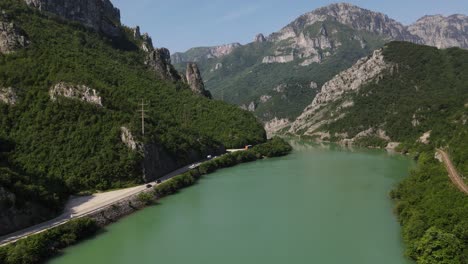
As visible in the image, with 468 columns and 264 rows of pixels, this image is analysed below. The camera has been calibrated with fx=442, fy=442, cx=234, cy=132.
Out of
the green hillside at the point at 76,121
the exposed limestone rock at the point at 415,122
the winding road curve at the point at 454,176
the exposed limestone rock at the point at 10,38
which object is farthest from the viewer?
the exposed limestone rock at the point at 415,122

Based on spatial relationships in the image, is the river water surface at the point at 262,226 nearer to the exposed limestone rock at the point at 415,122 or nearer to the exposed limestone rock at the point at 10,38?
the exposed limestone rock at the point at 10,38

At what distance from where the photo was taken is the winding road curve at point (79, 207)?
38.9 metres

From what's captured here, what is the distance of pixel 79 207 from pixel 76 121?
19.8m

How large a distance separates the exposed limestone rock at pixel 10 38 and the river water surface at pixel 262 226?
40.3 metres

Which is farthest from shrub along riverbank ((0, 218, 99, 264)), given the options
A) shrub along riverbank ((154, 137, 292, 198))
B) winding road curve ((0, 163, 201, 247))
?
shrub along riverbank ((154, 137, 292, 198))

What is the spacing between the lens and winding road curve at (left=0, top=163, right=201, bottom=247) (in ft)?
128

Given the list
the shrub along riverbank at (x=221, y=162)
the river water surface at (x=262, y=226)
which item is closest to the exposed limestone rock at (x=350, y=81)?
the shrub along riverbank at (x=221, y=162)

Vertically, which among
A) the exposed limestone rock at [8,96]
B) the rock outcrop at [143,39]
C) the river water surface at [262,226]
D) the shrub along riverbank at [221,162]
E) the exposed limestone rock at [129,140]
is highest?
the rock outcrop at [143,39]

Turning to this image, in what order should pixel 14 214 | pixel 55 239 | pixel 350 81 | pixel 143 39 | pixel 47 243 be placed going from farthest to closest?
1. pixel 350 81
2. pixel 143 39
3. pixel 14 214
4. pixel 55 239
5. pixel 47 243

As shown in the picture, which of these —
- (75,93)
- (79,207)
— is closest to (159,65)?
(75,93)

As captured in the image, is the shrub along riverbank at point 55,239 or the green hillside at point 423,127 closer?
the shrub along riverbank at point 55,239

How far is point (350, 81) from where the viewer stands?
614ft

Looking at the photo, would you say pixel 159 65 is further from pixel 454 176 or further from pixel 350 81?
pixel 350 81

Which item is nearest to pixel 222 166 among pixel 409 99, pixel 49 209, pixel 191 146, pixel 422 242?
pixel 191 146
